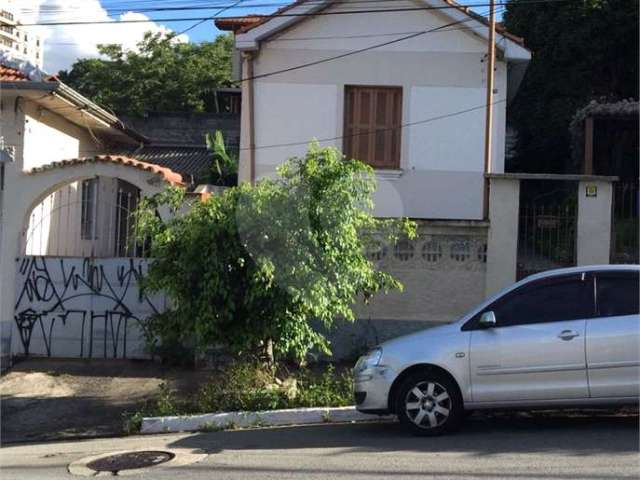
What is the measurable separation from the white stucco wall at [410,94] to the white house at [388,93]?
0.02 m

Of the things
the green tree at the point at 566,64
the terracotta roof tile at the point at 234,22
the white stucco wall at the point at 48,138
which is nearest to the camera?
the white stucco wall at the point at 48,138

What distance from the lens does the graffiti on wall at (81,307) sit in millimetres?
12055

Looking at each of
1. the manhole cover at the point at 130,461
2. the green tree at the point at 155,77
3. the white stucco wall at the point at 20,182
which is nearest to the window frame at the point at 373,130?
the white stucco wall at the point at 20,182

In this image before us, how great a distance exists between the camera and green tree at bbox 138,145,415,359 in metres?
9.21

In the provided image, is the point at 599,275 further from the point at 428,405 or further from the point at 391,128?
the point at 391,128

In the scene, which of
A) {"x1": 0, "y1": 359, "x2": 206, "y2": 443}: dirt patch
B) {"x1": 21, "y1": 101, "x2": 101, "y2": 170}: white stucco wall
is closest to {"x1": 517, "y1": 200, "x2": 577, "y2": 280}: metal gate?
{"x1": 0, "y1": 359, "x2": 206, "y2": 443}: dirt patch

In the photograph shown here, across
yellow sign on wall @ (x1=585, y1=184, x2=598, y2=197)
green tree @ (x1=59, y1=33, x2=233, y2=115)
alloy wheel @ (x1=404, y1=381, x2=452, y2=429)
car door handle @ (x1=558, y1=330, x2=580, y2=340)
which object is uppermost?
green tree @ (x1=59, y1=33, x2=233, y2=115)

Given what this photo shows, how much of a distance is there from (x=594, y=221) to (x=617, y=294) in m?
4.14

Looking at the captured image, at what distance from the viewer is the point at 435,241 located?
1146 centimetres

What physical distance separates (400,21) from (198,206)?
22.5 feet

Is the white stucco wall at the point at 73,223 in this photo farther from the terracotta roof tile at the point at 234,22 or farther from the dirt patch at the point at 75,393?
the terracotta roof tile at the point at 234,22

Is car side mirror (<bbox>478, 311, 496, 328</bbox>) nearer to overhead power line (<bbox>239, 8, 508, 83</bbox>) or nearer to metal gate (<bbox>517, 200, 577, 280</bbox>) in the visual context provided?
metal gate (<bbox>517, 200, 577, 280</bbox>)

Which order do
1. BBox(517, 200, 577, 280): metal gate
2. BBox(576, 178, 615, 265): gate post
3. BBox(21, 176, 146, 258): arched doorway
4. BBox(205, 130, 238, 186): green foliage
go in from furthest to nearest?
1. BBox(205, 130, 238, 186): green foliage
2. BBox(21, 176, 146, 258): arched doorway
3. BBox(517, 200, 577, 280): metal gate
4. BBox(576, 178, 615, 265): gate post

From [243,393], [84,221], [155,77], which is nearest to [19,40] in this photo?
[155,77]
